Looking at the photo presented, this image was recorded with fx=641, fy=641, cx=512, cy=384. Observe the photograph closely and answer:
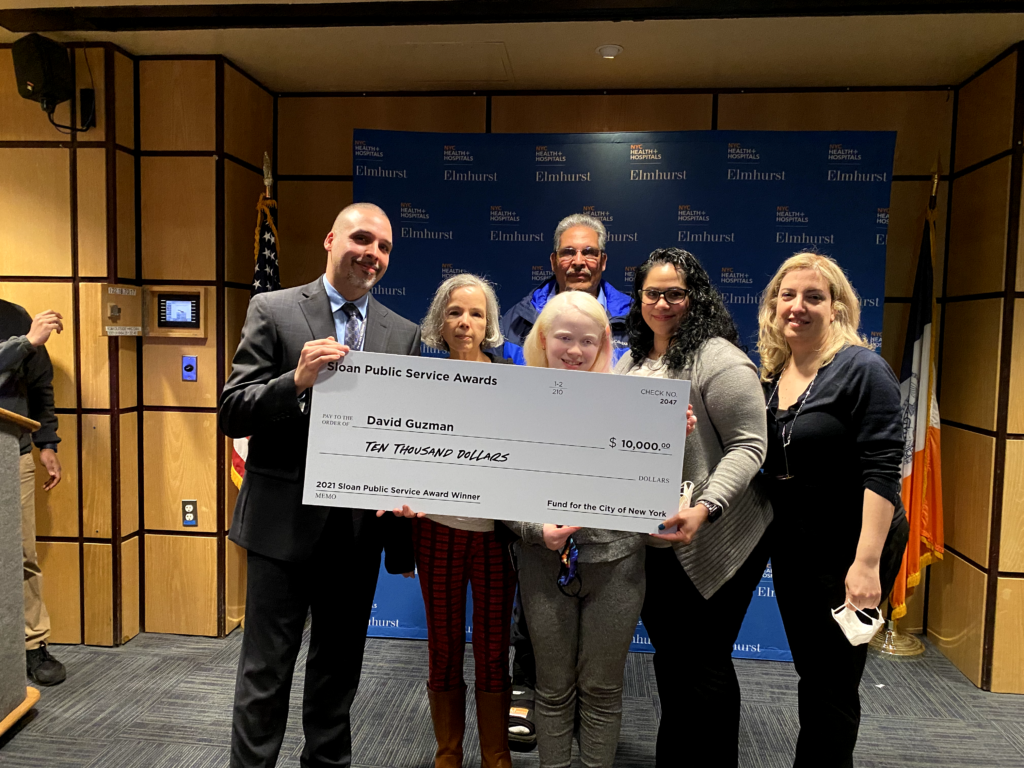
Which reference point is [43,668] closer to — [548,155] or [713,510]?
[713,510]

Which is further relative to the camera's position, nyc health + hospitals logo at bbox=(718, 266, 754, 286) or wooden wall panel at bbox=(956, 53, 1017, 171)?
nyc health + hospitals logo at bbox=(718, 266, 754, 286)

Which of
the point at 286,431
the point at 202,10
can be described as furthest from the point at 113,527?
the point at 202,10

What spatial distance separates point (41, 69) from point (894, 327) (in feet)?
14.2

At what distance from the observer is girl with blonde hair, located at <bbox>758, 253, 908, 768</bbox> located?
5.50 feet

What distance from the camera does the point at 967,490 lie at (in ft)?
10.3

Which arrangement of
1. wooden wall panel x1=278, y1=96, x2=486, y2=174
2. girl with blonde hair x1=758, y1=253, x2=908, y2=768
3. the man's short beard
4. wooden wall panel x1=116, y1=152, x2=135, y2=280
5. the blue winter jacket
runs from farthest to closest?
wooden wall panel x1=278, y1=96, x2=486, y2=174 → wooden wall panel x1=116, y1=152, x2=135, y2=280 → the blue winter jacket → the man's short beard → girl with blonde hair x1=758, y1=253, x2=908, y2=768

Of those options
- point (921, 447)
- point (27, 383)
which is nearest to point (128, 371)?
point (27, 383)

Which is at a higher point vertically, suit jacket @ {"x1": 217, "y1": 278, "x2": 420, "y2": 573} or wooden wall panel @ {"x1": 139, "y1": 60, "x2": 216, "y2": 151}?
wooden wall panel @ {"x1": 139, "y1": 60, "x2": 216, "y2": 151}

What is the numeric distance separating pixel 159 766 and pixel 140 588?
4.15 ft

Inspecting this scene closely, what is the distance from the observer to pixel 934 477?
10.4ft

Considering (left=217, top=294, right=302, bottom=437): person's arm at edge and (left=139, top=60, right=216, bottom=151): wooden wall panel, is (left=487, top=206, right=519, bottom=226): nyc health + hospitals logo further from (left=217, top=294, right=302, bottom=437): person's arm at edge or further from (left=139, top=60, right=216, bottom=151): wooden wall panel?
(left=217, top=294, right=302, bottom=437): person's arm at edge

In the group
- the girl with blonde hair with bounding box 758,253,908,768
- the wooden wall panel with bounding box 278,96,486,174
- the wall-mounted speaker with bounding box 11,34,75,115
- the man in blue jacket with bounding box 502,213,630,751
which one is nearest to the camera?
the girl with blonde hair with bounding box 758,253,908,768

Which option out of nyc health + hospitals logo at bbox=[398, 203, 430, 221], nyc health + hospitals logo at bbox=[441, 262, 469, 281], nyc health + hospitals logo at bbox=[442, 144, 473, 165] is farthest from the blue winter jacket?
nyc health + hospitals logo at bbox=[442, 144, 473, 165]

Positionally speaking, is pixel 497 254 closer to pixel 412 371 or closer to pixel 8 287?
pixel 412 371
